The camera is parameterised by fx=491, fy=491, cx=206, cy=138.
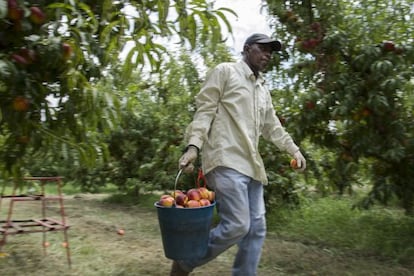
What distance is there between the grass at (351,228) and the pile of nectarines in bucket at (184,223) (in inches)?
78.2

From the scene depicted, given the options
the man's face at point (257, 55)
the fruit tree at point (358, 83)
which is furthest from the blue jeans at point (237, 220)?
the fruit tree at point (358, 83)

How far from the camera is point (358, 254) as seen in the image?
13.3 ft

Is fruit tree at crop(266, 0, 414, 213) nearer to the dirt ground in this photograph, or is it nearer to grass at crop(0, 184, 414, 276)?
grass at crop(0, 184, 414, 276)

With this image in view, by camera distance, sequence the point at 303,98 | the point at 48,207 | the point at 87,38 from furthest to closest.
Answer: the point at 48,207 < the point at 303,98 < the point at 87,38

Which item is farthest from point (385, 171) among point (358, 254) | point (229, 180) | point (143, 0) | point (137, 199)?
point (137, 199)

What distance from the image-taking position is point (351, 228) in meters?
4.80

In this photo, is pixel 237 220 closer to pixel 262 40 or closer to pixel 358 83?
pixel 262 40

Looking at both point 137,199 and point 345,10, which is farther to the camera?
point 137,199

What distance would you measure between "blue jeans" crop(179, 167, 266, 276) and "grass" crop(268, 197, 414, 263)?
1.61 metres

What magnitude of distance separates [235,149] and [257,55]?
1.87 ft

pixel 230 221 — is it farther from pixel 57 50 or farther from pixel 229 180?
pixel 57 50

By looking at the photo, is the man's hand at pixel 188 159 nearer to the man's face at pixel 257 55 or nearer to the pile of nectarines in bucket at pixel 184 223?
the pile of nectarines in bucket at pixel 184 223

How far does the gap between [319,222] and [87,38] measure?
11.1 ft

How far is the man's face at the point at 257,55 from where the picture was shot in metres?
2.85
